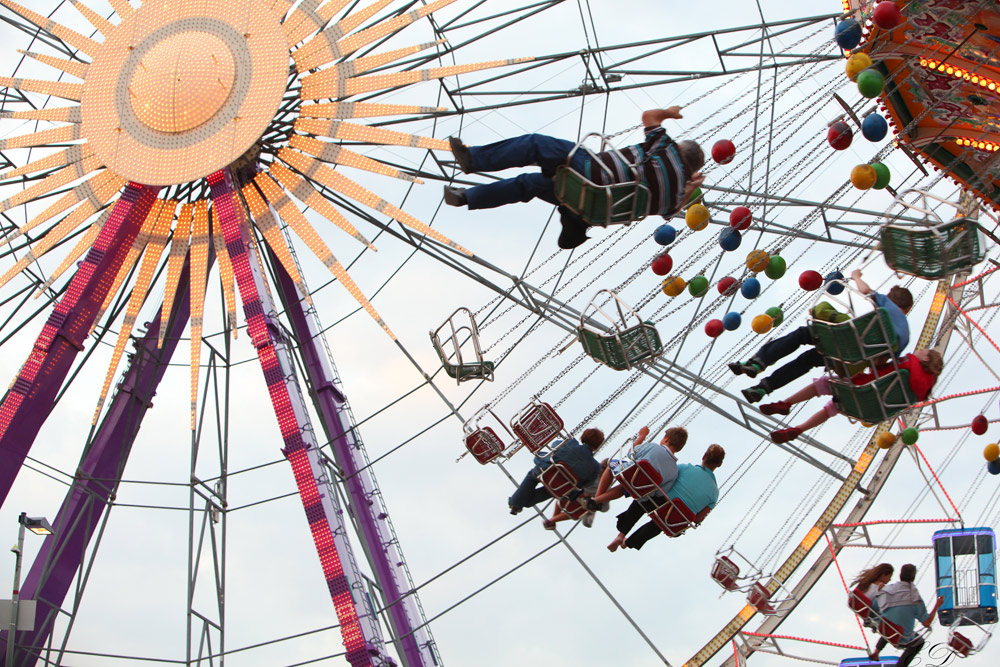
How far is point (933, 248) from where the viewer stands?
9.00 meters

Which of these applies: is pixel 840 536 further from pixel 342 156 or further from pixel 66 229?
pixel 66 229

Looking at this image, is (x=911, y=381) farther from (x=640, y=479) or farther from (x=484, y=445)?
(x=484, y=445)

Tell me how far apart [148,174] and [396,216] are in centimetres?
243

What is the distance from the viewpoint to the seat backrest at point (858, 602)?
40.5 feet

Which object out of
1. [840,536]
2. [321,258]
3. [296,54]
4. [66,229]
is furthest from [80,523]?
[840,536]

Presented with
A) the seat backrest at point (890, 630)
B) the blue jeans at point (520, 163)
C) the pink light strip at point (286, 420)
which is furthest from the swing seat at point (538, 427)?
the seat backrest at point (890, 630)

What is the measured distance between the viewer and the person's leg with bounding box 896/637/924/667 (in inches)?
468

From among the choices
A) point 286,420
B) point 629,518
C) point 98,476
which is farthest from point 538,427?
point 98,476

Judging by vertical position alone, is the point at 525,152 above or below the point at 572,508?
above

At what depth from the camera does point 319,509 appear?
11.1 meters

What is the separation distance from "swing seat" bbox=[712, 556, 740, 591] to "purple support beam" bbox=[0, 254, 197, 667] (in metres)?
5.54

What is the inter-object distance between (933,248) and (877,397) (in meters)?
1.19

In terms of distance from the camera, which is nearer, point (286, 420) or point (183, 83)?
point (286, 420)

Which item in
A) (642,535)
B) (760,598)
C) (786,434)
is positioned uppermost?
(760,598)
